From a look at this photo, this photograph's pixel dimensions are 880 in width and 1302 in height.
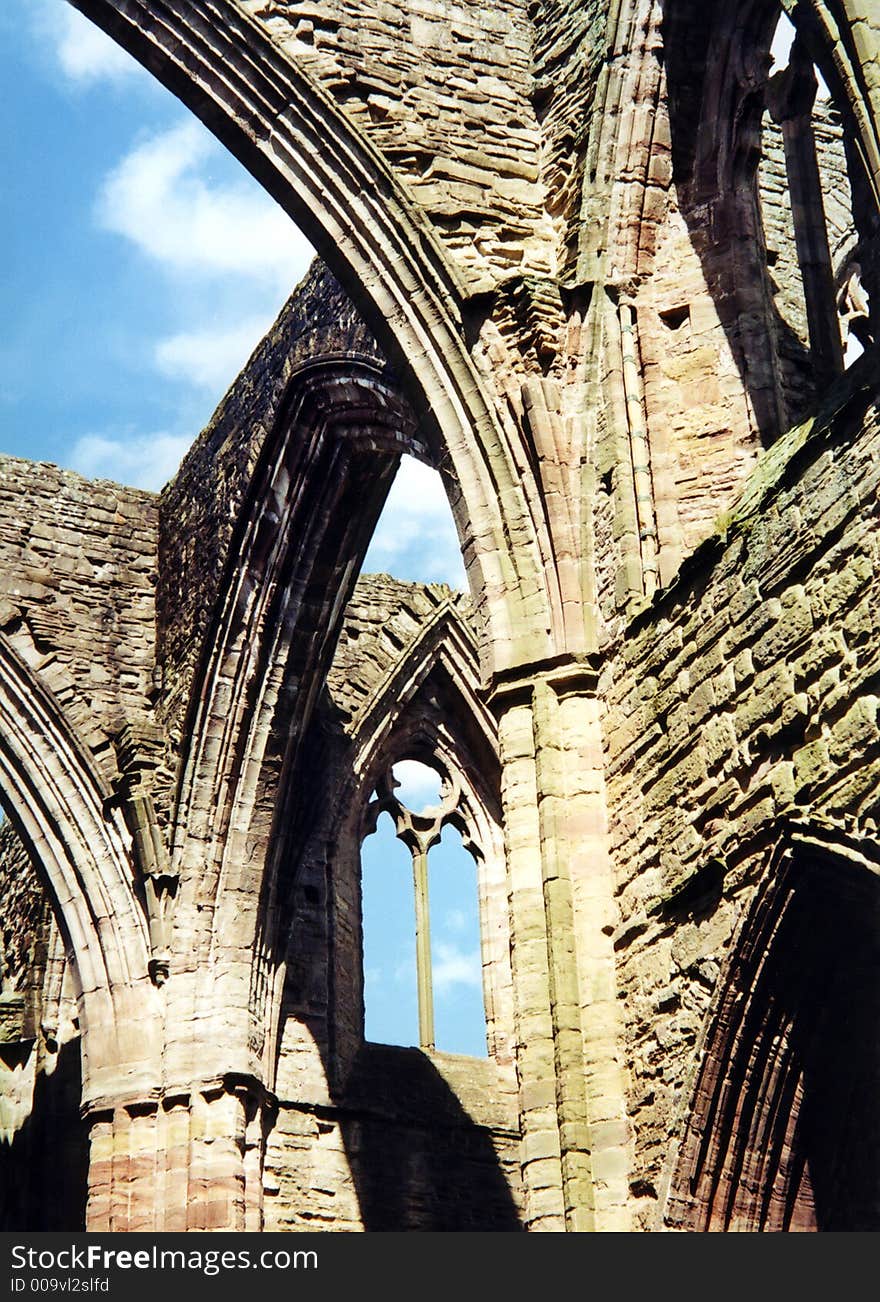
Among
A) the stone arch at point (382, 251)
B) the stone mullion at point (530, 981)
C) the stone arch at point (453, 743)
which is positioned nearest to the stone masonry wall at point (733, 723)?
the stone mullion at point (530, 981)

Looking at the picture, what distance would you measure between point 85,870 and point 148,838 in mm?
366

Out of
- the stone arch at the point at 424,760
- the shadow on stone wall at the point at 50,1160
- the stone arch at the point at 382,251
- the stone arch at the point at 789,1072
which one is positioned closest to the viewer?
the stone arch at the point at 789,1072

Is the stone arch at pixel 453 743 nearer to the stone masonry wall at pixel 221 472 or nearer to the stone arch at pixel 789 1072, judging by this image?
the stone masonry wall at pixel 221 472

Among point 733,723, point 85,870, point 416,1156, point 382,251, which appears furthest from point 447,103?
point 416,1156

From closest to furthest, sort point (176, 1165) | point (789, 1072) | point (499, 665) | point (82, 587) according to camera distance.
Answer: point (789, 1072) → point (499, 665) → point (176, 1165) → point (82, 587)

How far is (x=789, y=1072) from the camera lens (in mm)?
5742

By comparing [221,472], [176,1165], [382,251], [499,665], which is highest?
[221,472]

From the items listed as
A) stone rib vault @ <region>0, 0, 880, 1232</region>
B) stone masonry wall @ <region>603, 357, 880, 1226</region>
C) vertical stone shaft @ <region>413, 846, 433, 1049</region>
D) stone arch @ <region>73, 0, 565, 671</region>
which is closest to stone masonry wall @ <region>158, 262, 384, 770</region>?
stone rib vault @ <region>0, 0, 880, 1232</region>

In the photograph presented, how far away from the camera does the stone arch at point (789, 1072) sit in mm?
5582

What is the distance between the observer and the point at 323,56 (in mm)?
7785

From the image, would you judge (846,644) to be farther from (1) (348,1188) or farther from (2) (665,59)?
(1) (348,1188)

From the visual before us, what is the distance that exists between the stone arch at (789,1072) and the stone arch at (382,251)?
149 cm

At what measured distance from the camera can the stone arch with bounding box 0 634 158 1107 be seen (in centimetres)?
1037

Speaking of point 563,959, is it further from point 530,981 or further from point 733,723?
point 733,723
